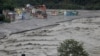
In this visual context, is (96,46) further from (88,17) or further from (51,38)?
(88,17)

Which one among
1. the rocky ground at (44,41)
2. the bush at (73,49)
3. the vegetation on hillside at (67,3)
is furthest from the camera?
the vegetation on hillside at (67,3)

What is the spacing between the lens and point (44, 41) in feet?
111

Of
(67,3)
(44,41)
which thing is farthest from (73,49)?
(67,3)

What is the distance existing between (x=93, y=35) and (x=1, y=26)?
11677 mm

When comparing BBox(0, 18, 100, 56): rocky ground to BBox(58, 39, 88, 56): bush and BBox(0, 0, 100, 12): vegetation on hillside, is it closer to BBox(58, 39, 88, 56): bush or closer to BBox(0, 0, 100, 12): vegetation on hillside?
BBox(58, 39, 88, 56): bush

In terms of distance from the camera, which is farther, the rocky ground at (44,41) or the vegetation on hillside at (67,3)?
the vegetation on hillside at (67,3)

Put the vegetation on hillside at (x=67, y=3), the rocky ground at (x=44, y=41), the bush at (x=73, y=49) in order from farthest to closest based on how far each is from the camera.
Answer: the vegetation on hillside at (x=67, y=3) → the rocky ground at (x=44, y=41) → the bush at (x=73, y=49)

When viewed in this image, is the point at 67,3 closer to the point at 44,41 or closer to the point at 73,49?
the point at 44,41

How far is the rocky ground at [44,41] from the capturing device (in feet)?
91.7

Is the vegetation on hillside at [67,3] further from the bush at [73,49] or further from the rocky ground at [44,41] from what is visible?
the bush at [73,49]

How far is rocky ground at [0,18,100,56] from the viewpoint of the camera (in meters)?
28.0

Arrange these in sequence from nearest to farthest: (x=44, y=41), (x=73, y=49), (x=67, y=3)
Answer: (x=73, y=49)
(x=44, y=41)
(x=67, y=3)

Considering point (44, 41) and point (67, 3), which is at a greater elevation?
point (44, 41)

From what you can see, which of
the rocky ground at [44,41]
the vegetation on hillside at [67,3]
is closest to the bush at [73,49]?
the rocky ground at [44,41]
